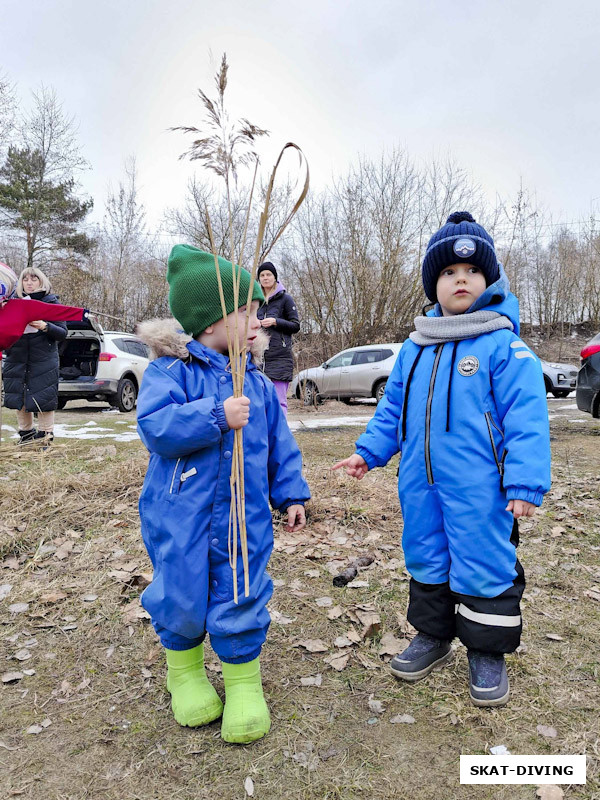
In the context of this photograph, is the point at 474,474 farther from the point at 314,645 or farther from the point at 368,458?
the point at 314,645

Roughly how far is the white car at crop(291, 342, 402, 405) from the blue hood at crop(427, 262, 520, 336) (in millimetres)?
10960

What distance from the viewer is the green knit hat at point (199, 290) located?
6.22ft

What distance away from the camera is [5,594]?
2.90 metres

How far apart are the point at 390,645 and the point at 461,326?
1.43m

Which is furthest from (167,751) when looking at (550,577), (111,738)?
(550,577)

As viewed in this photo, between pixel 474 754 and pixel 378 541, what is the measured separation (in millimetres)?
1828

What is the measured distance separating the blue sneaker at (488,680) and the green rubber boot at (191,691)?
0.89m

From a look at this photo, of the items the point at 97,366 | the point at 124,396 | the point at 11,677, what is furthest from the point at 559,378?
the point at 11,677

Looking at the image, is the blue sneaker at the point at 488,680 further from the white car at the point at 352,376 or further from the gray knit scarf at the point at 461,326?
the white car at the point at 352,376

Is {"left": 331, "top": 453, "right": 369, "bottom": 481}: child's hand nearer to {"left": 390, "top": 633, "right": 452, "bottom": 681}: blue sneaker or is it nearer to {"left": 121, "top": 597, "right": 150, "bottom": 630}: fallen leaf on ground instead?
{"left": 390, "top": 633, "right": 452, "bottom": 681}: blue sneaker

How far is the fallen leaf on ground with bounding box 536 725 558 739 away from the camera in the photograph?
1825 millimetres

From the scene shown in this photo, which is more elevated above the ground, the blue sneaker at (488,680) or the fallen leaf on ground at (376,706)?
the blue sneaker at (488,680)

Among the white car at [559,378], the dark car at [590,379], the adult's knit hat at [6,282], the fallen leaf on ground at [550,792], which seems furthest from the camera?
the white car at [559,378]

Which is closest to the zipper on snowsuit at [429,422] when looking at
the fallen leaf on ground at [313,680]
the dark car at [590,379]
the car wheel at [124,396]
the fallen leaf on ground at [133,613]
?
the fallen leaf on ground at [313,680]
